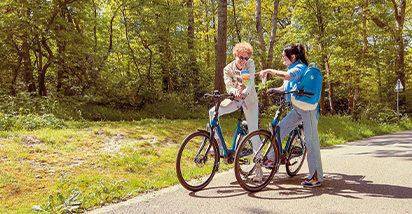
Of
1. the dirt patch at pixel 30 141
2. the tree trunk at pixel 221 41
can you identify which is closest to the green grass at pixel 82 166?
the dirt patch at pixel 30 141

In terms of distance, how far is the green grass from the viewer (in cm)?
420

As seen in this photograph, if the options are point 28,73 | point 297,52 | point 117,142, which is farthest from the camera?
point 28,73

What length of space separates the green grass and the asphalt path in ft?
1.61

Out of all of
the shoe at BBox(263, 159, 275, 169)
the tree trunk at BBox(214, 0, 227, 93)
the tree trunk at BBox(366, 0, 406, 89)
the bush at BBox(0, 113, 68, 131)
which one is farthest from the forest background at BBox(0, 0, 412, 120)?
the shoe at BBox(263, 159, 275, 169)

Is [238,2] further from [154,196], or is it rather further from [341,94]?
[154,196]

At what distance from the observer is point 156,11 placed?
46.8ft

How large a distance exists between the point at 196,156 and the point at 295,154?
5.66 ft

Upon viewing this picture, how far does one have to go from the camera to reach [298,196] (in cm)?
411

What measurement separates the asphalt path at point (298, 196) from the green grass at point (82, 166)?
0.49m

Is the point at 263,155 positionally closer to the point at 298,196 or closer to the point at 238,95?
the point at 298,196

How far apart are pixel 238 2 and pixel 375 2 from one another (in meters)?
12.6

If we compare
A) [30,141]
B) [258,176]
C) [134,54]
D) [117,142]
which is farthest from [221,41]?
[258,176]

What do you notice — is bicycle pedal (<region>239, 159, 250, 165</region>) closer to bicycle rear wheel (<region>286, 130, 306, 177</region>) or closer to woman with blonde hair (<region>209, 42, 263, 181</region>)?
woman with blonde hair (<region>209, 42, 263, 181</region>)

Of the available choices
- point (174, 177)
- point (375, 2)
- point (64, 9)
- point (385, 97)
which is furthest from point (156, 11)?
point (385, 97)
